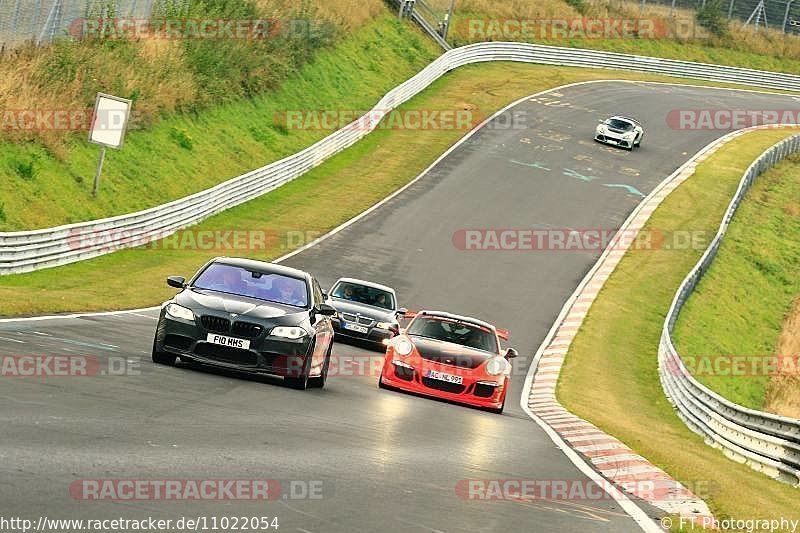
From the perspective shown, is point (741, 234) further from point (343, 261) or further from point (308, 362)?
point (308, 362)

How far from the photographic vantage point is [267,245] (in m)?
37.1

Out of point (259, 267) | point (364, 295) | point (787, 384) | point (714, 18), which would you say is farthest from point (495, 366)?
point (714, 18)

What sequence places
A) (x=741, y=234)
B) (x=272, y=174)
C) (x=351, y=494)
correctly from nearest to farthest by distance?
(x=351, y=494)
(x=272, y=174)
(x=741, y=234)

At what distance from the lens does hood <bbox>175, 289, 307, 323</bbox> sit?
601 inches

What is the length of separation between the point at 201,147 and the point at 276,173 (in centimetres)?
267

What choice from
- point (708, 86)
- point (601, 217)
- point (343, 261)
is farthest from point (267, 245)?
point (708, 86)

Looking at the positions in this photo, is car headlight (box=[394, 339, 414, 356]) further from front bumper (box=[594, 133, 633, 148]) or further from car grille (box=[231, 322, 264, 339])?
front bumper (box=[594, 133, 633, 148])

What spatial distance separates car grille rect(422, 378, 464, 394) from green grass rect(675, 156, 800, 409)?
15412 mm

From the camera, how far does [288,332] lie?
15336mm

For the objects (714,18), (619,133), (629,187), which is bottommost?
(629,187)

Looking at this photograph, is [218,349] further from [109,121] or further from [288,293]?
[109,121]

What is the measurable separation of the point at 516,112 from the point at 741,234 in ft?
51.5

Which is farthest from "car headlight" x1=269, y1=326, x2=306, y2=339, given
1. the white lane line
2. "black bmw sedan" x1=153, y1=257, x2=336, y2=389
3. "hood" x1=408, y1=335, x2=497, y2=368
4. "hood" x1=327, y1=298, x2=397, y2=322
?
"hood" x1=327, y1=298, x2=397, y2=322

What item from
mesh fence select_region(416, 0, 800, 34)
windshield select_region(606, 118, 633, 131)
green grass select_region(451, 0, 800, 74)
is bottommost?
windshield select_region(606, 118, 633, 131)
